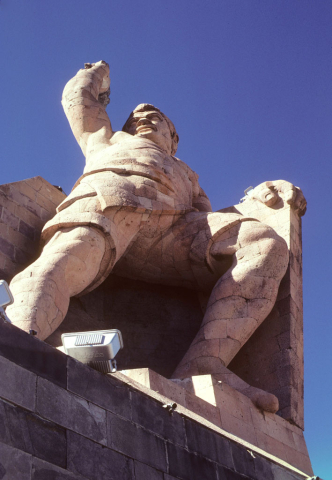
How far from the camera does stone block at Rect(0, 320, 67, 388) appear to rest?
4.96 meters

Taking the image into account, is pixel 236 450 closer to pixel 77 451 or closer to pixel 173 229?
pixel 77 451

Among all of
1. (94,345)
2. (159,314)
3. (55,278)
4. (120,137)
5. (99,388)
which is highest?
(120,137)

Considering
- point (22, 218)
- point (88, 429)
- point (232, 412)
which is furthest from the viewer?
point (22, 218)

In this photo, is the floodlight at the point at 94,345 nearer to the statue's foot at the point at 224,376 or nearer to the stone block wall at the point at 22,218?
the statue's foot at the point at 224,376

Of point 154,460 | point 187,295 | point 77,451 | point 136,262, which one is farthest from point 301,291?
point 77,451

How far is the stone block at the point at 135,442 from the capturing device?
17.2 ft

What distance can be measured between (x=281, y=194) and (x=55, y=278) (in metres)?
3.82

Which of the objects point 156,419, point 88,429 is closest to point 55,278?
point 156,419

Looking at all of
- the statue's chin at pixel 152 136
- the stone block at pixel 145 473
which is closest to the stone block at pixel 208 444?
the stone block at pixel 145 473

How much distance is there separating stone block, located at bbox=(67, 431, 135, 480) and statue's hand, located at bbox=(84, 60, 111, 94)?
22.9 ft

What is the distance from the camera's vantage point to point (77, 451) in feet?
16.1

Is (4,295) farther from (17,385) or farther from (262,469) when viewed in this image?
(262,469)

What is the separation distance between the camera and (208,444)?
19.5ft

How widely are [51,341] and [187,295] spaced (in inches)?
90.3
